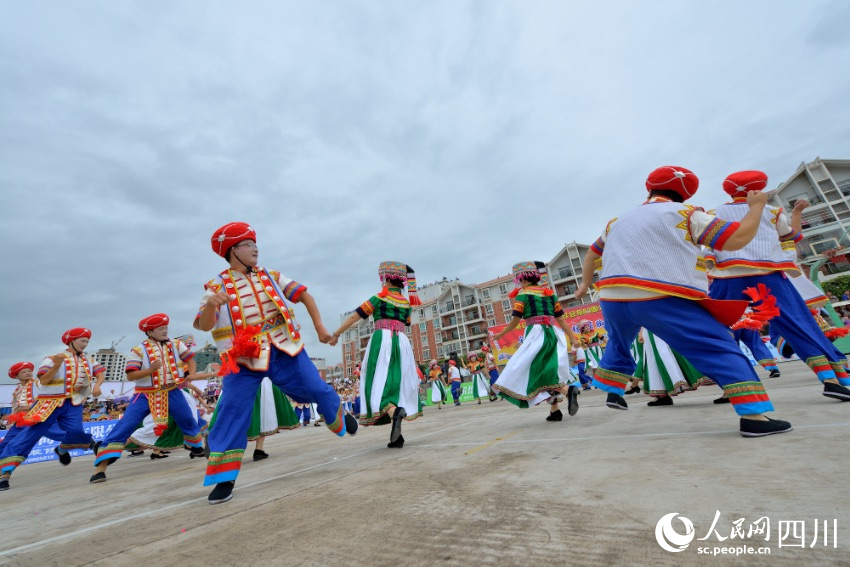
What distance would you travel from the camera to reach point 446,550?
1.09 metres

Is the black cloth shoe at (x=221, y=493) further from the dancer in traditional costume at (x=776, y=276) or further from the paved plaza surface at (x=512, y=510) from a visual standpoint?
the dancer in traditional costume at (x=776, y=276)

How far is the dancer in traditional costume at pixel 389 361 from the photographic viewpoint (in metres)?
3.88

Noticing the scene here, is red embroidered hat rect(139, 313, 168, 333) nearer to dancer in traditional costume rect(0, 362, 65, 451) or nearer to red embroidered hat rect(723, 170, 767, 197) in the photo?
dancer in traditional costume rect(0, 362, 65, 451)

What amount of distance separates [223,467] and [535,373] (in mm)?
3114

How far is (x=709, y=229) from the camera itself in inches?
94.1

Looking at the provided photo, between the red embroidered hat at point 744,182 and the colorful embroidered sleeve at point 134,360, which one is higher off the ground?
the red embroidered hat at point 744,182

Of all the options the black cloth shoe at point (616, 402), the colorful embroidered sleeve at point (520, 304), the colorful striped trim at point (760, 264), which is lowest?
the black cloth shoe at point (616, 402)

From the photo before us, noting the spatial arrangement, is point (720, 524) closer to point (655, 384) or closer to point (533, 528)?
point (533, 528)

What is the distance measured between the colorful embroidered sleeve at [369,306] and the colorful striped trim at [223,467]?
2.05 m

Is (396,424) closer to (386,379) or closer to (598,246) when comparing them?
(386,379)

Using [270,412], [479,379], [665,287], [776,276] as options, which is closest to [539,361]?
[665,287]

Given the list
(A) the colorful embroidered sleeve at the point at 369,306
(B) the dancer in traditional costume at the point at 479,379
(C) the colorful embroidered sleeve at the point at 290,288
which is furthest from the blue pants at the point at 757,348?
(B) the dancer in traditional costume at the point at 479,379

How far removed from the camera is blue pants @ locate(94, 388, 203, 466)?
4.41 meters

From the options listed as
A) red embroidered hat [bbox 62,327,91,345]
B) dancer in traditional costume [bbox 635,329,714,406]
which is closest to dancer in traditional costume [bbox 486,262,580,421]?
dancer in traditional costume [bbox 635,329,714,406]
